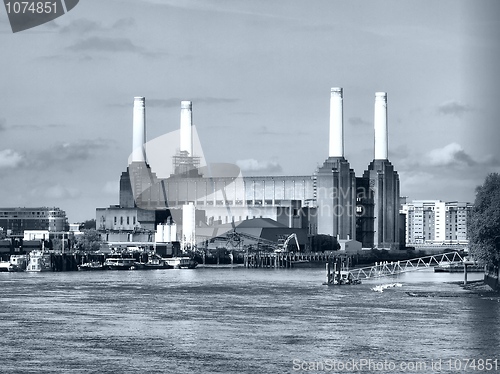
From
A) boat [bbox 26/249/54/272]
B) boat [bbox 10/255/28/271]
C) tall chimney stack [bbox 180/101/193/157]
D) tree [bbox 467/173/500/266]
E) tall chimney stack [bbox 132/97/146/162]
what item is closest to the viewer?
tree [bbox 467/173/500/266]

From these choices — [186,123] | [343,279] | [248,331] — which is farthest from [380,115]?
[248,331]

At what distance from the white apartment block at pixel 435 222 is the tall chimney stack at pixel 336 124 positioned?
5413 centimetres

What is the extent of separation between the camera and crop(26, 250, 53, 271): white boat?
74875mm

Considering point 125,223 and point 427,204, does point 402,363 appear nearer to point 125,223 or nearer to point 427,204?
point 125,223

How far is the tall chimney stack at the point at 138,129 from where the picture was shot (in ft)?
342

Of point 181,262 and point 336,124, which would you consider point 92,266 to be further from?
point 336,124

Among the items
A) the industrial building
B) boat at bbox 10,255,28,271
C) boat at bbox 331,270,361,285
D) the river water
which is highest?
the industrial building

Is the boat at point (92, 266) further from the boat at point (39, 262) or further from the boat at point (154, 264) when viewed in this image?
the boat at point (154, 264)

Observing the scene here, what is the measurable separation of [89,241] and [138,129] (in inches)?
391

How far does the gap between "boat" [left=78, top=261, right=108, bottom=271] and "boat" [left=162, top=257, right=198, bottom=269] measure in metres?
5.91

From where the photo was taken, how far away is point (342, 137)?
99188 mm

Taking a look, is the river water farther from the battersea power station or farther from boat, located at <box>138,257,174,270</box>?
the battersea power station

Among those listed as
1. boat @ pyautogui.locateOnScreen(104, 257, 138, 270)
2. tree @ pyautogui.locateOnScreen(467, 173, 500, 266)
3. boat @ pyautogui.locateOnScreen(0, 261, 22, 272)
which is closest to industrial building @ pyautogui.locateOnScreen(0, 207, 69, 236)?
boat @ pyautogui.locateOnScreen(104, 257, 138, 270)

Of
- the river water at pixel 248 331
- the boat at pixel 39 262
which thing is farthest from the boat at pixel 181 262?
the river water at pixel 248 331
